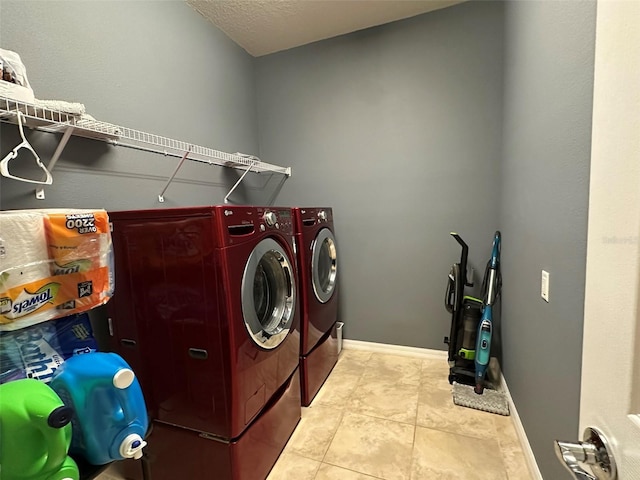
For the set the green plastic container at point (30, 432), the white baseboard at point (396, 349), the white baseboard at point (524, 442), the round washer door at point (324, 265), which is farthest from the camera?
the white baseboard at point (396, 349)

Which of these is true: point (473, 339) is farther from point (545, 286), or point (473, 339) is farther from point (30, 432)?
point (30, 432)

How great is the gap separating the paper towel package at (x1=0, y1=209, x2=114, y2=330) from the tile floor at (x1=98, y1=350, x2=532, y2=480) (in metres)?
1.13

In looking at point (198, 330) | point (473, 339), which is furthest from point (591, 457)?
point (473, 339)

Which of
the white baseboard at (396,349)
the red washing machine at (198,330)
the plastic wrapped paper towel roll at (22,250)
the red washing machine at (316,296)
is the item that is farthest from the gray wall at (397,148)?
the plastic wrapped paper towel roll at (22,250)

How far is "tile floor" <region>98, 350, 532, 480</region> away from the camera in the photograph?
1392 millimetres

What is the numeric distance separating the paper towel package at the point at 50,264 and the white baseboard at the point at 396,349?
7.02ft

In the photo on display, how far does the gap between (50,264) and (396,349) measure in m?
2.41

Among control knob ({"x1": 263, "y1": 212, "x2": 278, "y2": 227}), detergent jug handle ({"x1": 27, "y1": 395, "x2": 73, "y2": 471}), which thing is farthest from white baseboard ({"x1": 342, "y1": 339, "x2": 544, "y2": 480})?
detergent jug handle ({"x1": 27, "y1": 395, "x2": 73, "y2": 471})

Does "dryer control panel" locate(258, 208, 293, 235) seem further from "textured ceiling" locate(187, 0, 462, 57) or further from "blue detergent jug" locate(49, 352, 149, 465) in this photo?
"textured ceiling" locate(187, 0, 462, 57)

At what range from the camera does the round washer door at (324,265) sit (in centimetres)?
199

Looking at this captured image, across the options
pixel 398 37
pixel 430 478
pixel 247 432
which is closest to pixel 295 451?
pixel 247 432

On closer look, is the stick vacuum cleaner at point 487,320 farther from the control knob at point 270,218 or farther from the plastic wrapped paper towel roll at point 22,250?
the plastic wrapped paper towel roll at point 22,250

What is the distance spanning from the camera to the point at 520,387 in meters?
1.55

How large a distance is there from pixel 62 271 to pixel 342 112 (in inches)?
90.0
